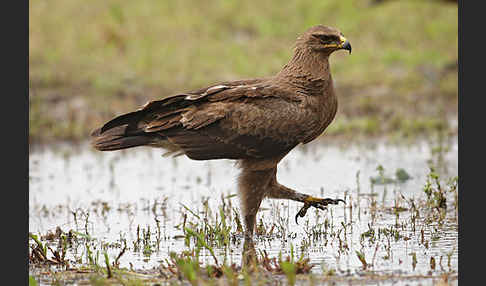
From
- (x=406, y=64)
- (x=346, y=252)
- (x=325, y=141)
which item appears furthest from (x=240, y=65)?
(x=346, y=252)

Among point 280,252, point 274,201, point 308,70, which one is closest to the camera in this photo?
point 280,252

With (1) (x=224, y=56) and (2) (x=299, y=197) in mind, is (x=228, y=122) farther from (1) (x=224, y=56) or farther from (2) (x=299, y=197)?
(1) (x=224, y=56)

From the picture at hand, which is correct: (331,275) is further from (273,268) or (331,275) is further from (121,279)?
(121,279)

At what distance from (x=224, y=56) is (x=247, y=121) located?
31.4 feet

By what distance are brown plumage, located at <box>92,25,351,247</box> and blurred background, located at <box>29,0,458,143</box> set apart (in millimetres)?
5005

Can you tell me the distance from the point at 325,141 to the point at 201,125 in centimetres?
527

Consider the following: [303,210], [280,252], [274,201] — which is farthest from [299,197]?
[280,252]

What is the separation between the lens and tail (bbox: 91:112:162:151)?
6395 millimetres

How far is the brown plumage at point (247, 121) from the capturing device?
631 cm

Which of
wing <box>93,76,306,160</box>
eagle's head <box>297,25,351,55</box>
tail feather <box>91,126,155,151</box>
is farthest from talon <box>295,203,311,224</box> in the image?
tail feather <box>91,126,155,151</box>

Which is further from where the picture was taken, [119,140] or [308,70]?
[308,70]

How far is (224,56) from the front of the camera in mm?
15750

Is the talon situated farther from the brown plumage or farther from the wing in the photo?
the wing

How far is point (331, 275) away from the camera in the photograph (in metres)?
5.21
